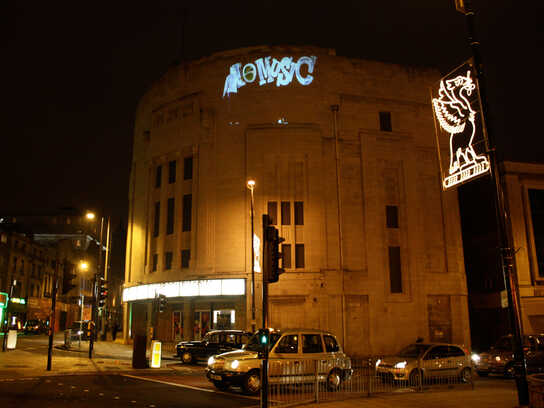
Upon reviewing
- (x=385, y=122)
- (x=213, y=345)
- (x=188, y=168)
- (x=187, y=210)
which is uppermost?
(x=385, y=122)

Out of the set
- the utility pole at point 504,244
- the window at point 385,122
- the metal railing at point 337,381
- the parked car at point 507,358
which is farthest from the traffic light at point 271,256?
the window at point 385,122

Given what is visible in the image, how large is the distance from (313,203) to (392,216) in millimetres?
6346

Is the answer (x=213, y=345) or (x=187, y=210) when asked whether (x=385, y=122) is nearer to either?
(x=187, y=210)

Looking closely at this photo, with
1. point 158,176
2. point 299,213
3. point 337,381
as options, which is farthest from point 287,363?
point 158,176

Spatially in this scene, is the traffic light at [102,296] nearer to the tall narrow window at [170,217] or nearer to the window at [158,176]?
the tall narrow window at [170,217]

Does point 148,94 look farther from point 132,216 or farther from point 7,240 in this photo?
point 7,240

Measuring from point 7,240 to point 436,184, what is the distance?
179ft

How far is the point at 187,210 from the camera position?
38.2m

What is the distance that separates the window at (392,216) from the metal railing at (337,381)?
1944cm

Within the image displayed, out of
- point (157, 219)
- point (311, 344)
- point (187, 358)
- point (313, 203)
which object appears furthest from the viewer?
point (157, 219)

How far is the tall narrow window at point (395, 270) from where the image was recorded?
35666 mm

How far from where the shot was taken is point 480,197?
1650 inches

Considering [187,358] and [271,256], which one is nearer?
[271,256]

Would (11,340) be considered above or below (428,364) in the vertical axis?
above
